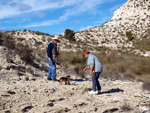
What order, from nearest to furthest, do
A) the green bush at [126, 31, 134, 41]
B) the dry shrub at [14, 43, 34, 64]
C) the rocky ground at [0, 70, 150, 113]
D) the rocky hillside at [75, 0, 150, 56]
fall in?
the rocky ground at [0, 70, 150, 113], the dry shrub at [14, 43, 34, 64], the rocky hillside at [75, 0, 150, 56], the green bush at [126, 31, 134, 41]

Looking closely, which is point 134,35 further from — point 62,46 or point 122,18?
point 62,46

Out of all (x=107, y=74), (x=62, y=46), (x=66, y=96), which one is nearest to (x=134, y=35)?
(x=62, y=46)

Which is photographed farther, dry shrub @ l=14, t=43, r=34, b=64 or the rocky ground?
dry shrub @ l=14, t=43, r=34, b=64

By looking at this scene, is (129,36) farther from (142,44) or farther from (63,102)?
(63,102)

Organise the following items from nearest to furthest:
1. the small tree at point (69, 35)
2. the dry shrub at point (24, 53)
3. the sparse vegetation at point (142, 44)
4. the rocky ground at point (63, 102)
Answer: the rocky ground at point (63, 102)
the dry shrub at point (24, 53)
the sparse vegetation at point (142, 44)
the small tree at point (69, 35)

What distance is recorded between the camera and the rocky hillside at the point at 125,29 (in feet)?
142

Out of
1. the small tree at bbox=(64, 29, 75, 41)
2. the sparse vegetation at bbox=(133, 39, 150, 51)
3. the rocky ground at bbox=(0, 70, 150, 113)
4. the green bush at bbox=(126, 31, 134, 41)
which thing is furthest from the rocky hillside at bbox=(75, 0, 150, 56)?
the rocky ground at bbox=(0, 70, 150, 113)

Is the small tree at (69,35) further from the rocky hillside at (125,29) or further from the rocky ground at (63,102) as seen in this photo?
the rocky ground at (63,102)

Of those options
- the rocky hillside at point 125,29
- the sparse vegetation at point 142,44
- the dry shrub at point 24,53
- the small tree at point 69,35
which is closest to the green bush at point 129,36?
the rocky hillside at point 125,29

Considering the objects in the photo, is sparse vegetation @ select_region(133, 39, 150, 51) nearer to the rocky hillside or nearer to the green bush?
the rocky hillside

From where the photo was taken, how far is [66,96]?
5.42 meters

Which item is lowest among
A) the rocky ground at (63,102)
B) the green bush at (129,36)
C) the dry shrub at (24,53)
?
the rocky ground at (63,102)

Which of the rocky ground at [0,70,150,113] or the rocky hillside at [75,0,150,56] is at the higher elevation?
the rocky hillside at [75,0,150,56]

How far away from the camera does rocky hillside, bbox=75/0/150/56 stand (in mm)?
43328
